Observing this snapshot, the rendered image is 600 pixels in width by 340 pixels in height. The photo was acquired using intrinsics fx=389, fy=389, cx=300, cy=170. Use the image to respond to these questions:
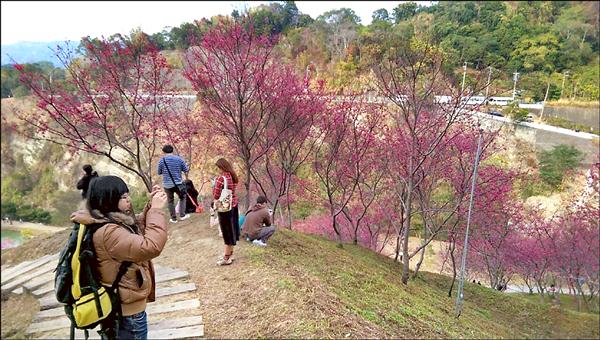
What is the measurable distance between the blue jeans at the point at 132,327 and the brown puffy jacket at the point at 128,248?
2.6 inches

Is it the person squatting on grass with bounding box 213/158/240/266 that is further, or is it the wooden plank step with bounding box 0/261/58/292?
the wooden plank step with bounding box 0/261/58/292

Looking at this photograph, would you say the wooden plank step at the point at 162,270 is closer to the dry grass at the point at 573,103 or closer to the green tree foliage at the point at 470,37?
the green tree foliage at the point at 470,37

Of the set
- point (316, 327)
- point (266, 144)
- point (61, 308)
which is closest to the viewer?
point (316, 327)

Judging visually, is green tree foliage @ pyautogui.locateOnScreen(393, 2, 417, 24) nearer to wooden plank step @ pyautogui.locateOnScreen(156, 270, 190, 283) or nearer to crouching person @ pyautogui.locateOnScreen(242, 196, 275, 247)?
crouching person @ pyautogui.locateOnScreen(242, 196, 275, 247)

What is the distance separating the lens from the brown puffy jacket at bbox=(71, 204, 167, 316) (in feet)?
8.50

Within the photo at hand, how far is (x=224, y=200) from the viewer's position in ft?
19.2

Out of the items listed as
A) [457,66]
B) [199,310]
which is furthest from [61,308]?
[457,66]

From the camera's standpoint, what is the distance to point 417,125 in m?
8.84

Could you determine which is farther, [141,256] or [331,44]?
[331,44]

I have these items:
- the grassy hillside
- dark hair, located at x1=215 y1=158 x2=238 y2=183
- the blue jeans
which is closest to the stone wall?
the grassy hillside

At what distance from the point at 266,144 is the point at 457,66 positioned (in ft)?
17.2

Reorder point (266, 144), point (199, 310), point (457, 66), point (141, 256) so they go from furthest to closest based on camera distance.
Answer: point (266, 144) → point (457, 66) → point (199, 310) → point (141, 256)

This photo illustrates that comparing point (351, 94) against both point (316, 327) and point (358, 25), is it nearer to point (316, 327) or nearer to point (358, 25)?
point (358, 25)

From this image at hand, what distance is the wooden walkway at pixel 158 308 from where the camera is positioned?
451cm
